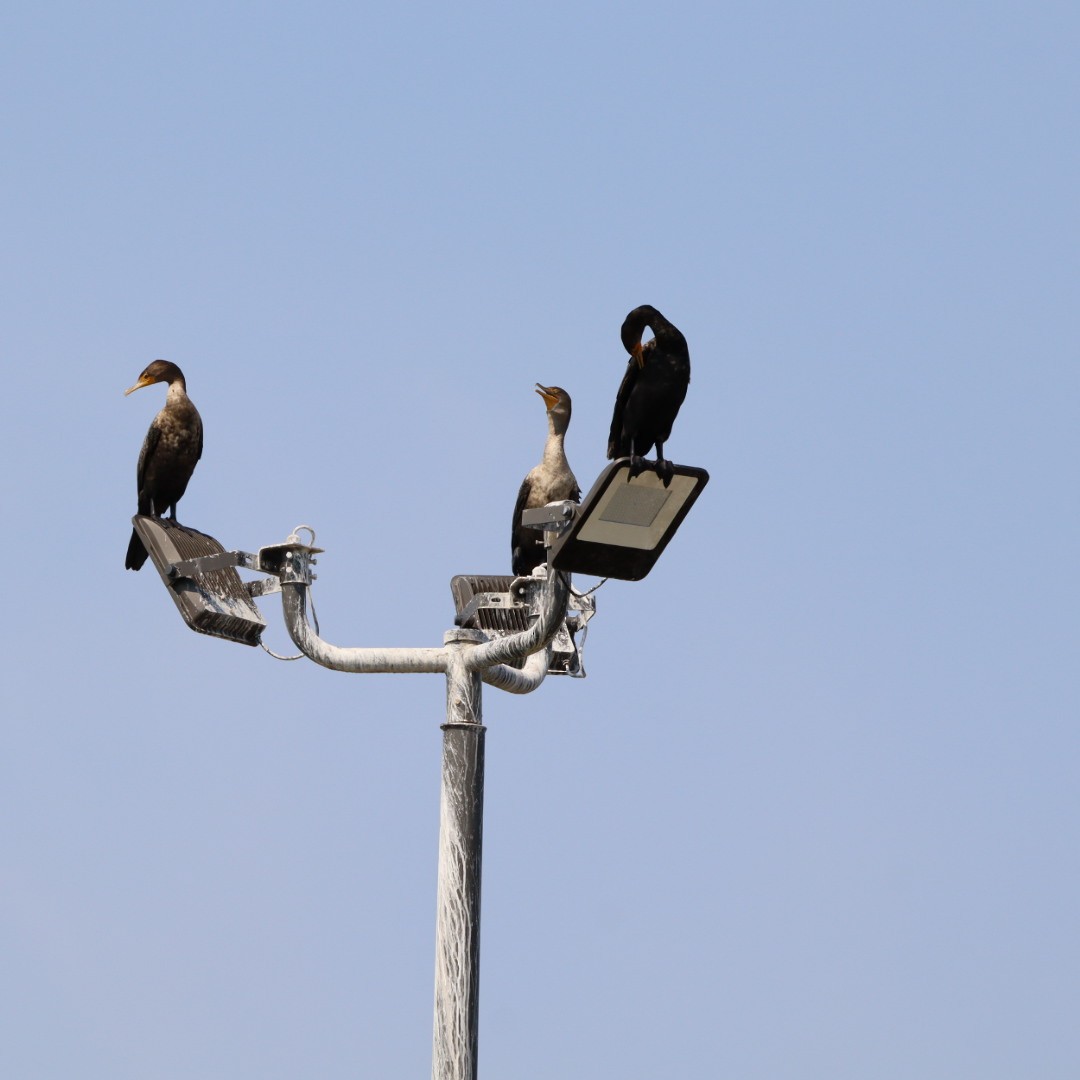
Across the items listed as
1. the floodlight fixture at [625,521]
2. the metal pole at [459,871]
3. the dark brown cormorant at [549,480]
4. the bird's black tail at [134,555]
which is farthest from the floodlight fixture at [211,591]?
the dark brown cormorant at [549,480]

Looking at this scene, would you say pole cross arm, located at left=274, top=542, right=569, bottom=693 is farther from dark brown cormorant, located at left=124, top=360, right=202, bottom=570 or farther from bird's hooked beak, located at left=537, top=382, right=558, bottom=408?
bird's hooked beak, located at left=537, top=382, right=558, bottom=408

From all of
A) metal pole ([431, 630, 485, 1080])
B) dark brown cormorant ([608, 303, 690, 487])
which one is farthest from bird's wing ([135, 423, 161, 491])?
metal pole ([431, 630, 485, 1080])

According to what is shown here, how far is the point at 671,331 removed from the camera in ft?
22.5

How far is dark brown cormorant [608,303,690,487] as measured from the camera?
6473 mm

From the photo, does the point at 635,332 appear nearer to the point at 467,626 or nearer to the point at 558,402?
the point at 467,626

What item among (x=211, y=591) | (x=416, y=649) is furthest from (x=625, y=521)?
(x=211, y=591)

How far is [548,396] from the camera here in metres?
11.7

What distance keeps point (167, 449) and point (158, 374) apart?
1.67 feet

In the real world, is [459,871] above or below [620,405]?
below

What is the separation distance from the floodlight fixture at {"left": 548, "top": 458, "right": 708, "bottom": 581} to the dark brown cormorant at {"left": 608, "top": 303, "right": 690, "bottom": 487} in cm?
192

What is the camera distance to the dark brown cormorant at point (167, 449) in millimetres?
10445

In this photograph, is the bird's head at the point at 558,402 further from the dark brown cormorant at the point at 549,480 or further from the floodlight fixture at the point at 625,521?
the floodlight fixture at the point at 625,521

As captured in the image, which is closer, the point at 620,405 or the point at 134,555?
the point at 620,405

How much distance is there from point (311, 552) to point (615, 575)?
997 mm
